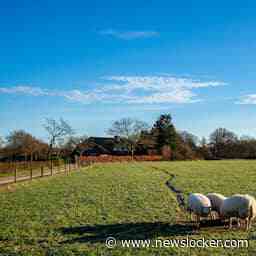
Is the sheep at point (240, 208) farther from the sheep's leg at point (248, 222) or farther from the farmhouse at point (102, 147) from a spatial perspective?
the farmhouse at point (102, 147)

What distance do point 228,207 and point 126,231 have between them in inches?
108

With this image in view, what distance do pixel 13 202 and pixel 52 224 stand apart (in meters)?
5.53

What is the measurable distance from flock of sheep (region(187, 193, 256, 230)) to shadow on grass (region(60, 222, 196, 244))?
573 millimetres

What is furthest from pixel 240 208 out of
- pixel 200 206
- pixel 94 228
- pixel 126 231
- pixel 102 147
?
pixel 102 147

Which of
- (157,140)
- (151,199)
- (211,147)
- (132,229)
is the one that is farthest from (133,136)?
(132,229)

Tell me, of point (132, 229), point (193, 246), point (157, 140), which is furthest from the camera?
point (157, 140)

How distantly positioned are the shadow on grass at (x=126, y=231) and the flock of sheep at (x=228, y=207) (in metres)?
0.57

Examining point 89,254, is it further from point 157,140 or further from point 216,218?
point 157,140

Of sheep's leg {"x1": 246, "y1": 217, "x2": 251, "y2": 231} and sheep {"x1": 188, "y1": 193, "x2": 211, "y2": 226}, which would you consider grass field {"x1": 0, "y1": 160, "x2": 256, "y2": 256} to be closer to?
sheep's leg {"x1": 246, "y1": 217, "x2": 251, "y2": 231}

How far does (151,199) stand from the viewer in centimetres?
1420

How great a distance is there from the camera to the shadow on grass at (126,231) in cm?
795

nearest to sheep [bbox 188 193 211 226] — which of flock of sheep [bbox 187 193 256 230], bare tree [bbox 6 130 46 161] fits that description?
flock of sheep [bbox 187 193 256 230]

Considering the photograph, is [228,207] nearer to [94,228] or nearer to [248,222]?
[248,222]

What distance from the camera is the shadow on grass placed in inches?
313
